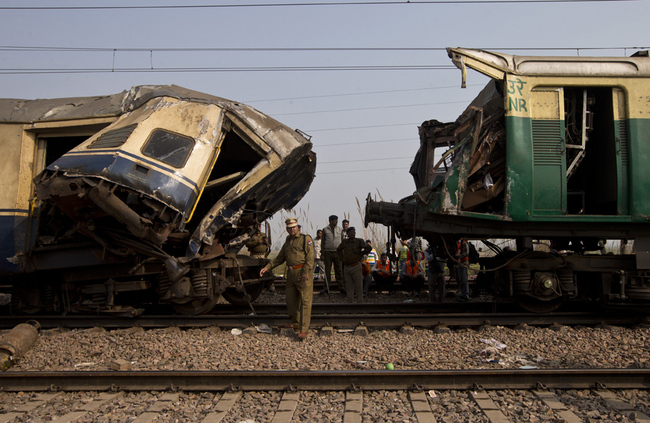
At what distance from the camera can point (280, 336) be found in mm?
6297

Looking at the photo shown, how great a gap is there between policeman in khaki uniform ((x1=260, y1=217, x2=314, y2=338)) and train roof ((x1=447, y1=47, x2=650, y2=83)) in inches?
130

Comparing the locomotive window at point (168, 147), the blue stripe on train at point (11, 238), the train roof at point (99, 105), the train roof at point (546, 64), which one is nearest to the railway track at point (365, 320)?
the blue stripe on train at point (11, 238)

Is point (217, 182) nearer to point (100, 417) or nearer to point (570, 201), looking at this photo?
point (100, 417)

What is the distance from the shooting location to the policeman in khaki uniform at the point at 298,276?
20.6ft

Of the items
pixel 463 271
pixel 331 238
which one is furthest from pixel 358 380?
pixel 331 238

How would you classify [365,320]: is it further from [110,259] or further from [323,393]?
[110,259]

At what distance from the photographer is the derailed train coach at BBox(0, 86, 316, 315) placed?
581cm

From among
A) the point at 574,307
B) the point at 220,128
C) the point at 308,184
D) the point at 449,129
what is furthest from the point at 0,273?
the point at 574,307

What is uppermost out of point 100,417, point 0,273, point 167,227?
point 167,227

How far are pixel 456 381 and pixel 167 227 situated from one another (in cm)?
381

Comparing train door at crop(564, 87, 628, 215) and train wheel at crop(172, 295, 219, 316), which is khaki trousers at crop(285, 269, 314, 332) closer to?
train wheel at crop(172, 295, 219, 316)

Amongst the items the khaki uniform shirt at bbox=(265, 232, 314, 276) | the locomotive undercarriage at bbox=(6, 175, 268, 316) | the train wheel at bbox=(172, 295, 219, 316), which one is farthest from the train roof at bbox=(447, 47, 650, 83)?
the train wheel at bbox=(172, 295, 219, 316)

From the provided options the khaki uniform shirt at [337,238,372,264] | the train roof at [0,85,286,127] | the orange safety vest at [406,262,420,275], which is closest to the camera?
the train roof at [0,85,286,127]

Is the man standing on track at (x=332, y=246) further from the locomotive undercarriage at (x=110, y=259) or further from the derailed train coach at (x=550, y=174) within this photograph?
the derailed train coach at (x=550, y=174)
